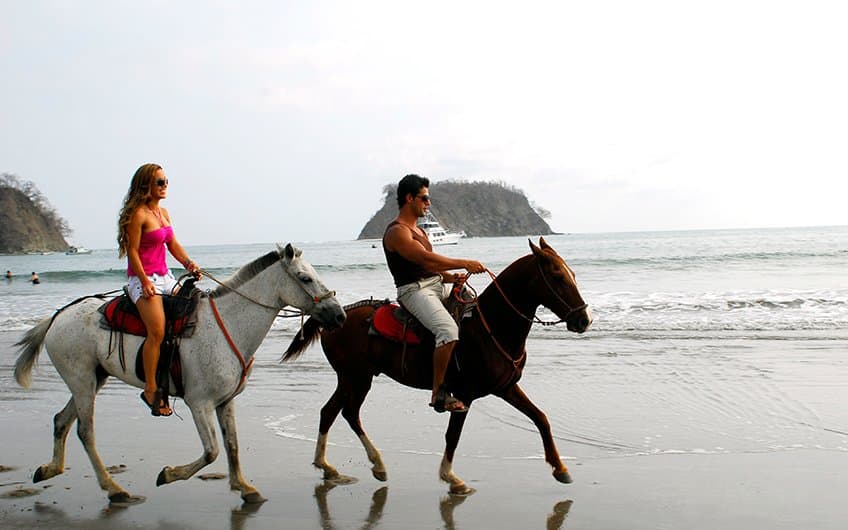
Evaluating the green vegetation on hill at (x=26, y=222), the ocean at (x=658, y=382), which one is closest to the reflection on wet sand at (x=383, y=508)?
the ocean at (x=658, y=382)

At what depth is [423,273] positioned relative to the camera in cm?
572

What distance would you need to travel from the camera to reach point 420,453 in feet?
21.3

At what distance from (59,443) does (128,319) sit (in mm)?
1079

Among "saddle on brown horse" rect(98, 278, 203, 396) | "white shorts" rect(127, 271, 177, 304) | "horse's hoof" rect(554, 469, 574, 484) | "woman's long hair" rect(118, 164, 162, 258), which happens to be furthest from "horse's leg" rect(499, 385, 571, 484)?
"woman's long hair" rect(118, 164, 162, 258)

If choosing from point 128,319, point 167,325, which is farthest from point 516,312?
point 128,319

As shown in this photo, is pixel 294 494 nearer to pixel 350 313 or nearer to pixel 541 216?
pixel 350 313

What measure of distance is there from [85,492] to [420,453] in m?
2.61

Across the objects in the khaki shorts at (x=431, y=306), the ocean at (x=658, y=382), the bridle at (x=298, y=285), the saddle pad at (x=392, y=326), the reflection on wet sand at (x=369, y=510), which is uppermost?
the bridle at (x=298, y=285)

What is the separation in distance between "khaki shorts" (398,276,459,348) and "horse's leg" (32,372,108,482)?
2.25m

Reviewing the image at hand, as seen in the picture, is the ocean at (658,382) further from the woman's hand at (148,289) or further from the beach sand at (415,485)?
the woman's hand at (148,289)

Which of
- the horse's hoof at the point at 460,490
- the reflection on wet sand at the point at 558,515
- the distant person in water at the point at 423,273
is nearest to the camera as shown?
the reflection on wet sand at the point at 558,515

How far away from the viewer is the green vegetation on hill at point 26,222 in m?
113

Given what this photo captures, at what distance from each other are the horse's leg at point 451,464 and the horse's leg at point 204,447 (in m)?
1.60

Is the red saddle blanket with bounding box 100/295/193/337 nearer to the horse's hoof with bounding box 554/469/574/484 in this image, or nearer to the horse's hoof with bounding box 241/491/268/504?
the horse's hoof with bounding box 241/491/268/504
